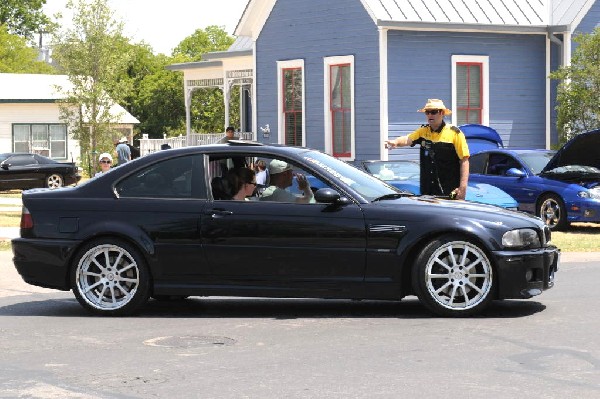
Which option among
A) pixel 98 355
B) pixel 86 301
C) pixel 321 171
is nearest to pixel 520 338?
pixel 321 171

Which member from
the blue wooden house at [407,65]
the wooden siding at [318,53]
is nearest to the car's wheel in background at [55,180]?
the wooden siding at [318,53]

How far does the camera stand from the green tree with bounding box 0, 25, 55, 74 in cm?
9231

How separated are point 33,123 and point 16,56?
118 feet

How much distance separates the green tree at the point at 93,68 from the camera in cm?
4659

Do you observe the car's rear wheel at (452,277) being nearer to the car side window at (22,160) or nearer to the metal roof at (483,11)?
the metal roof at (483,11)

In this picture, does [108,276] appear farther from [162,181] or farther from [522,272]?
[522,272]

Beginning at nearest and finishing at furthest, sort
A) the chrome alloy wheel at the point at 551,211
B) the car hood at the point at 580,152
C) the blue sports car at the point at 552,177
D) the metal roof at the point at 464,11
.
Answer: the car hood at the point at 580,152 → the blue sports car at the point at 552,177 → the chrome alloy wheel at the point at 551,211 → the metal roof at the point at 464,11

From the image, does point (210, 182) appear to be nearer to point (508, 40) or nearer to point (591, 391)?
point (591, 391)

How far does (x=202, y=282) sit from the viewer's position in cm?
1045

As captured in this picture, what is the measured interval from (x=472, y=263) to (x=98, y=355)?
10.6 ft

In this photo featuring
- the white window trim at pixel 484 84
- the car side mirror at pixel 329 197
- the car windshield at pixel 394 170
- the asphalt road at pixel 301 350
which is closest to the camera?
the asphalt road at pixel 301 350

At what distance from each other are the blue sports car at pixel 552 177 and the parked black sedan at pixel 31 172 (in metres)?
22.1

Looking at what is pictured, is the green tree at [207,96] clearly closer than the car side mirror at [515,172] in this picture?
No

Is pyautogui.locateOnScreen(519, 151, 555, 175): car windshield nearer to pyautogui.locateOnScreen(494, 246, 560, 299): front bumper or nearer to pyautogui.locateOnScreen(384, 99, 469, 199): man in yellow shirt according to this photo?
pyautogui.locateOnScreen(384, 99, 469, 199): man in yellow shirt
